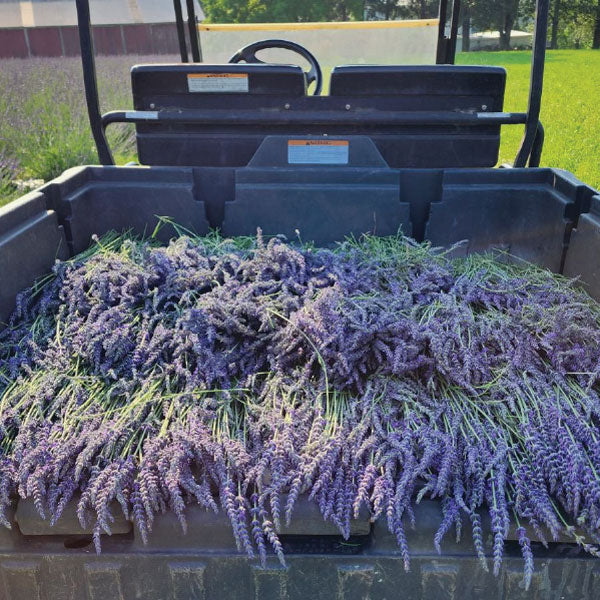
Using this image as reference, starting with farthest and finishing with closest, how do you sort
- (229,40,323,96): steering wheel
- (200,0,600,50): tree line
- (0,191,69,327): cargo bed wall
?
(200,0,600,50): tree line
(229,40,323,96): steering wheel
(0,191,69,327): cargo bed wall

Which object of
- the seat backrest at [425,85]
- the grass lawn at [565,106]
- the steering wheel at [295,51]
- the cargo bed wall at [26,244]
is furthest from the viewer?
the grass lawn at [565,106]

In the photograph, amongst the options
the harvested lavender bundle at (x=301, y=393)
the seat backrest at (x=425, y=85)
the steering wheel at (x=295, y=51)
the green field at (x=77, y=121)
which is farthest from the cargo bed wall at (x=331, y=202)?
the green field at (x=77, y=121)

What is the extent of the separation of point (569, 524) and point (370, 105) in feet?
6.33

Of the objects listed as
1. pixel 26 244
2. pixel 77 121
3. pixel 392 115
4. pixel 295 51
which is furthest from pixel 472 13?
pixel 26 244

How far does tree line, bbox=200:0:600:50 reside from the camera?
390 inches

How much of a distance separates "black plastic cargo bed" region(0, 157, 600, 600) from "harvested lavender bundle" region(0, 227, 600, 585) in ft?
0.23

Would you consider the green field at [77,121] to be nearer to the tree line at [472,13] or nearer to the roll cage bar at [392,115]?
the tree line at [472,13]

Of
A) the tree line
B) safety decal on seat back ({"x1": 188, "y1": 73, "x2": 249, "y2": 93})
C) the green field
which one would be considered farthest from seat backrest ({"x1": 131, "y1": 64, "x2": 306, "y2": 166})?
the tree line

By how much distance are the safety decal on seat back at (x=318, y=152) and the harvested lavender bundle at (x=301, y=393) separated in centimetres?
62

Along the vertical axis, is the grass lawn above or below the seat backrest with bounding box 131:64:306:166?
below

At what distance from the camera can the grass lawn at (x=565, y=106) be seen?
809 centimetres

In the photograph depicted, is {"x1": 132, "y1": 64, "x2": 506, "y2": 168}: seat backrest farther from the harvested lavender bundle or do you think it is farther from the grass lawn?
the grass lawn

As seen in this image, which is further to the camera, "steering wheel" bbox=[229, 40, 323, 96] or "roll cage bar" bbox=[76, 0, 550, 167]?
"steering wheel" bbox=[229, 40, 323, 96]

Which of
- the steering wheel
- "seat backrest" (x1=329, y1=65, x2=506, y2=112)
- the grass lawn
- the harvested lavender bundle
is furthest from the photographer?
the grass lawn
